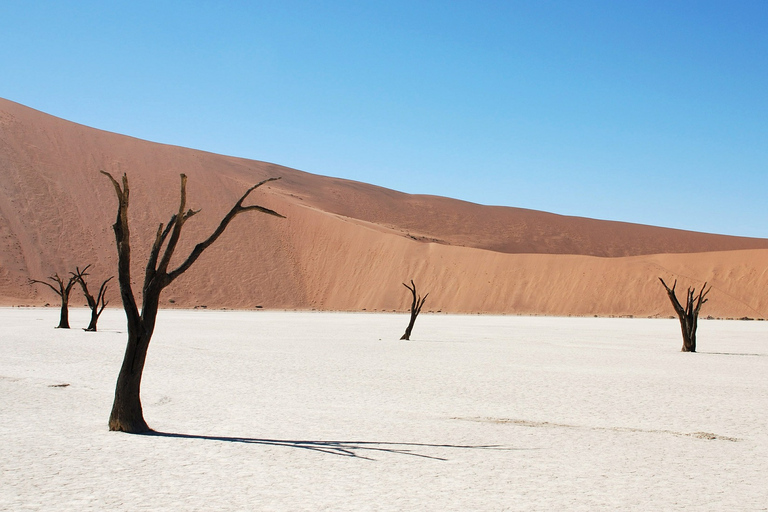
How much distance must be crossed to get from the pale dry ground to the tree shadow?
4cm

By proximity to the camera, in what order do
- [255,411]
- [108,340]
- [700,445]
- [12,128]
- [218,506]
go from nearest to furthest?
[218,506]
[700,445]
[255,411]
[108,340]
[12,128]

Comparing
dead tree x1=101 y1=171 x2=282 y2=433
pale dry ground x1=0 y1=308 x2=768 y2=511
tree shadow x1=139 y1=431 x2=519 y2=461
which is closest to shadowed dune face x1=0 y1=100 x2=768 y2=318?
pale dry ground x1=0 y1=308 x2=768 y2=511

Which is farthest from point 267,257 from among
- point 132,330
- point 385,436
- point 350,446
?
point 350,446

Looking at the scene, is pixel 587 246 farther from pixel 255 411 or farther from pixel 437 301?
pixel 255 411

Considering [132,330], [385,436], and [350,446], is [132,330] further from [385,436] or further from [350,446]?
[385,436]

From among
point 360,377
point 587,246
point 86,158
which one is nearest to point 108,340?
point 360,377

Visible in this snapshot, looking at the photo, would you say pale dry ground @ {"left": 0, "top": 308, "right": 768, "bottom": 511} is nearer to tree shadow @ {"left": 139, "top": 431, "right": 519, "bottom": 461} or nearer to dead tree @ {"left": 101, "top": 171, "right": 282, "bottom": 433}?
tree shadow @ {"left": 139, "top": 431, "right": 519, "bottom": 461}

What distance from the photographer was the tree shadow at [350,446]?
26.7 ft

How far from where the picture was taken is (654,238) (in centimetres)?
13462

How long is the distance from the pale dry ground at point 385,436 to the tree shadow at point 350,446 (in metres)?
0.04

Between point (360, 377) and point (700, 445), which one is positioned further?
point (360, 377)

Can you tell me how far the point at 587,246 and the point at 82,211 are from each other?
86.4m

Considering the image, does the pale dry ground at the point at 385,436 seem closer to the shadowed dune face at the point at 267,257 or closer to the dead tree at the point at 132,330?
the dead tree at the point at 132,330

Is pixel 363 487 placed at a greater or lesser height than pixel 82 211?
lesser
